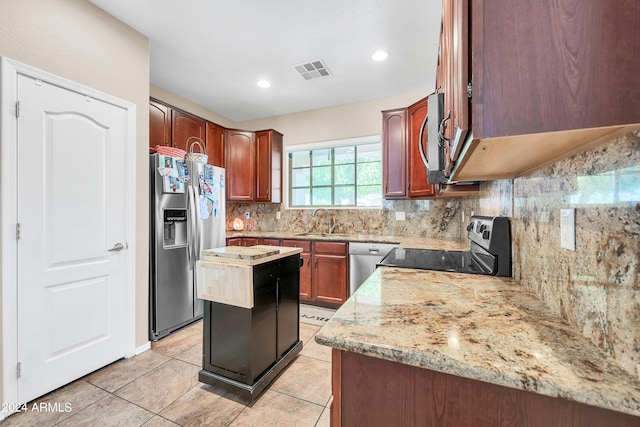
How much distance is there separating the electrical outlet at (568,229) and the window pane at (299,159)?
361 cm

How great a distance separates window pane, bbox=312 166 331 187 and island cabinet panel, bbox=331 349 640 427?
3492mm

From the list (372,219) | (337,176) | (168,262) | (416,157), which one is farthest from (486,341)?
(337,176)

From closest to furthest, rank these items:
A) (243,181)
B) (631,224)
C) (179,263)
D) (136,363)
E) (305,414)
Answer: (631,224)
(305,414)
(136,363)
(179,263)
(243,181)

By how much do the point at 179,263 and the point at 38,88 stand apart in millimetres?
1661

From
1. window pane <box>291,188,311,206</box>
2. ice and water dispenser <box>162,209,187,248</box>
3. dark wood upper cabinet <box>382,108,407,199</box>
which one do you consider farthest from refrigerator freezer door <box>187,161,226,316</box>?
dark wood upper cabinet <box>382,108,407,199</box>

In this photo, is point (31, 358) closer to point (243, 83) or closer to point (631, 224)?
point (631, 224)

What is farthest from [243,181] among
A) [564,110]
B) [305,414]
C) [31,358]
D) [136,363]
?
[564,110]

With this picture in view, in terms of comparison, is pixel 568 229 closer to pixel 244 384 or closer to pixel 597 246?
pixel 597 246

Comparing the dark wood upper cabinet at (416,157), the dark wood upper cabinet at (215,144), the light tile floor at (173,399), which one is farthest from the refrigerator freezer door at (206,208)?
the dark wood upper cabinet at (416,157)

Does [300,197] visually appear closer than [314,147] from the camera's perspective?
No

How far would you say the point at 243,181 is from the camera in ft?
13.1

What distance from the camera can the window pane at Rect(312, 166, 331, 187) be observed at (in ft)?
13.3

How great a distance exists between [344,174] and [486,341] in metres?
3.44

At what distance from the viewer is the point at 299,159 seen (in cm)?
423
